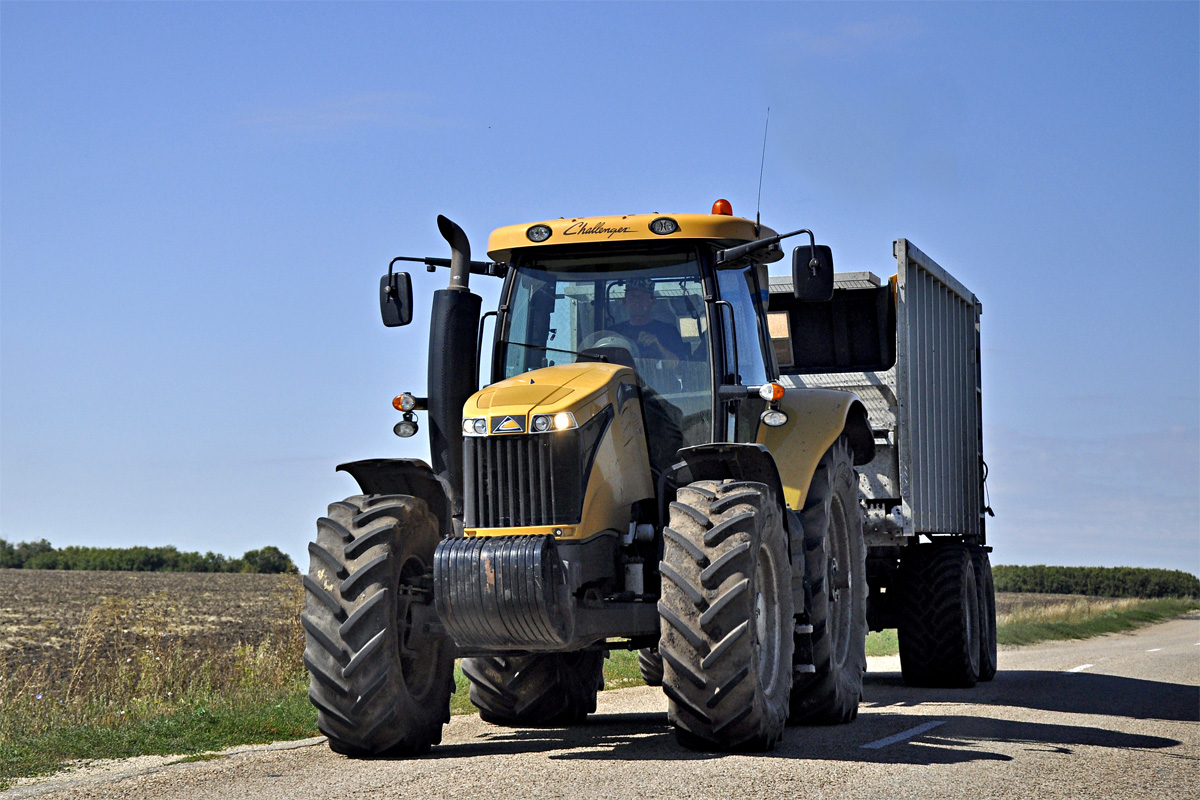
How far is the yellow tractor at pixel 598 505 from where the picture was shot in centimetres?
788

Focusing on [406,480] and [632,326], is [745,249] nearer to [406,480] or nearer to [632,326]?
[632,326]

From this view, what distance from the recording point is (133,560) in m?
73.7

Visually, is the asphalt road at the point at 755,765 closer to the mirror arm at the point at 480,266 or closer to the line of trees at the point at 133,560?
the mirror arm at the point at 480,266

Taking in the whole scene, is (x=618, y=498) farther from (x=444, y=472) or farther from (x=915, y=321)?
(x=915, y=321)

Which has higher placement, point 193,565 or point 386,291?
point 386,291

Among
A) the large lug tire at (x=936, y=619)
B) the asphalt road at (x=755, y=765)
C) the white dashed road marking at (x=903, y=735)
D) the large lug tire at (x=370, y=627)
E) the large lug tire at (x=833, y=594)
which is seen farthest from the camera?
the large lug tire at (x=936, y=619)

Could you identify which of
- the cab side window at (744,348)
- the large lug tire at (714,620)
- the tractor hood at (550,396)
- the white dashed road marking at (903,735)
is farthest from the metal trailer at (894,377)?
the large lug tire at (714,620)

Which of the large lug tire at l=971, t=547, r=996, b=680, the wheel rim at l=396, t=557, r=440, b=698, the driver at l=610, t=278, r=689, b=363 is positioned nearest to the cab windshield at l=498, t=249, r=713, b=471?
the driver at l=610, t=278, r=689, b=363

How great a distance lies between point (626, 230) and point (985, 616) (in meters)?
9.07

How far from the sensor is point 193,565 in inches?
2901

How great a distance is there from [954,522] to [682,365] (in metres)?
7.99

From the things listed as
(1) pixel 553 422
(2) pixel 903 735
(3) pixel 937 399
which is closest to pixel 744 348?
(1) pixel 553 422

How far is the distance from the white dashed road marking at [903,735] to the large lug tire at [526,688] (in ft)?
7.70

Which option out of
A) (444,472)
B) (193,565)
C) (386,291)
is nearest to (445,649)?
(444,472)
